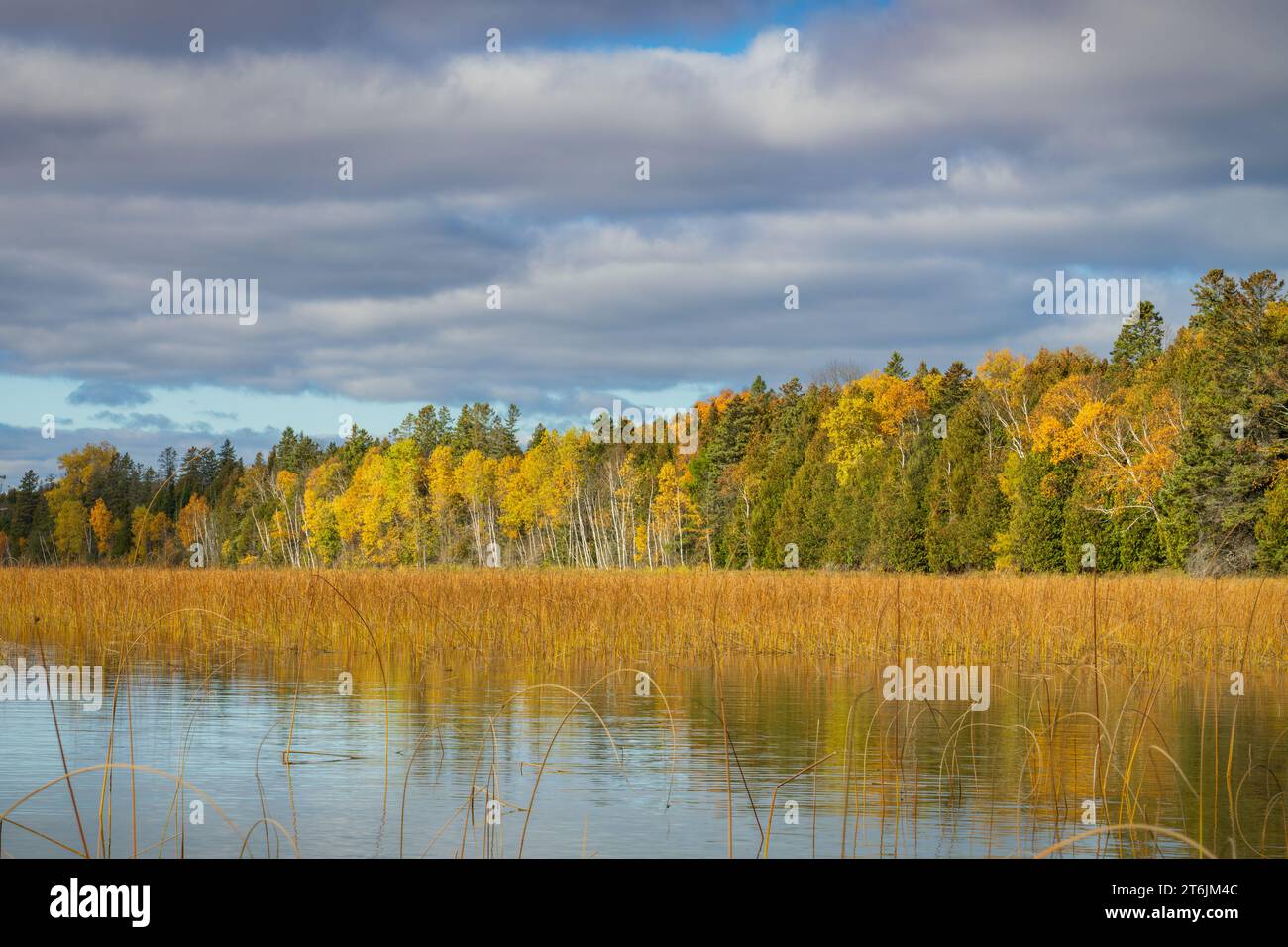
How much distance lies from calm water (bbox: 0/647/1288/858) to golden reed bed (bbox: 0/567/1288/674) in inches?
90.2

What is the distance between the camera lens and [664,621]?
63.8 ft

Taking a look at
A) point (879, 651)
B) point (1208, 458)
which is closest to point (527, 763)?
point (879, 651)

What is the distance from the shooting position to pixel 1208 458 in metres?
41.3

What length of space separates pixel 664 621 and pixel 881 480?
42323 mm

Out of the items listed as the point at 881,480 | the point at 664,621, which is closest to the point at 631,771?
the point at 664,621

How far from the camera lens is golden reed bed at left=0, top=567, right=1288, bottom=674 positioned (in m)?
18.2

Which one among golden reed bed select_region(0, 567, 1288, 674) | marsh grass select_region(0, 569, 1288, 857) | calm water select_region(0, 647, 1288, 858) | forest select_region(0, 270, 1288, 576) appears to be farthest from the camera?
forest select_region(0, 270, 1288, 576)

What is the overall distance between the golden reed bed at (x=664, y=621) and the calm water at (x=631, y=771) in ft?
7.51

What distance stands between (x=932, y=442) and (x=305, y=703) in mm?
48692

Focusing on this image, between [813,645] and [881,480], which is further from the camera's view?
[881,480]

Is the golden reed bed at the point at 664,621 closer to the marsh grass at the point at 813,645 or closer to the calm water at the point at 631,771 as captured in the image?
the marsh grass at the point at 813,645

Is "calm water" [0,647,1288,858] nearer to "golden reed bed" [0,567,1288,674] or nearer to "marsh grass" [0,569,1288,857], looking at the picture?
"marsh grass" [0,569,1288,857]

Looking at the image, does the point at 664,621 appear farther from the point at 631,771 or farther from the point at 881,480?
the point at 881,480

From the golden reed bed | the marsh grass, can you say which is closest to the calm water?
the marsh grass
